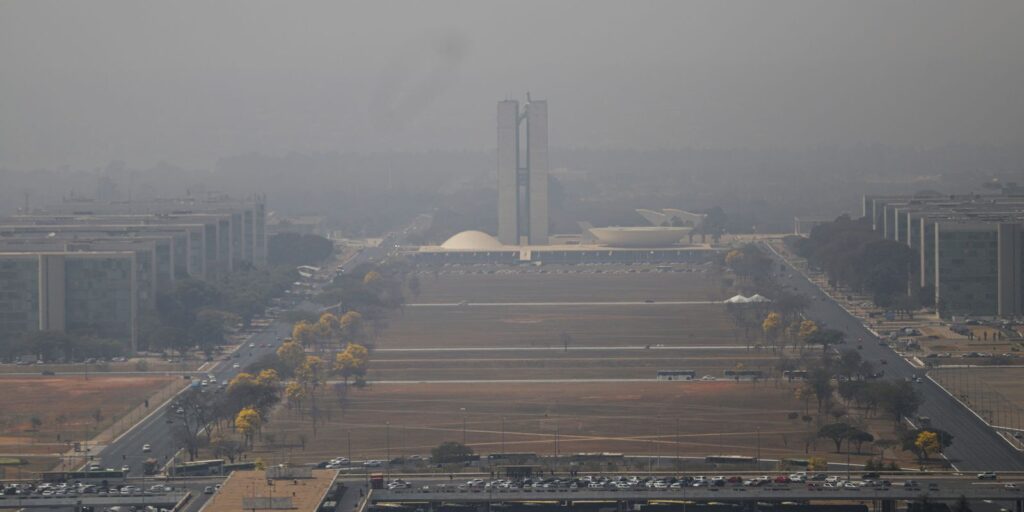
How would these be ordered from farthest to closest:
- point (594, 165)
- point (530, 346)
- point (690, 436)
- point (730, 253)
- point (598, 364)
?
point (594, 165) → point (730, 253) → point (530, 346) → point (598, 364) → point (690, 436)

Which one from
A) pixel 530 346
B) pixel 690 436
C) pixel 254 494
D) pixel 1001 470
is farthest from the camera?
pixel 530 346

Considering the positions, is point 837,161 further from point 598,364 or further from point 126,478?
point 126,478

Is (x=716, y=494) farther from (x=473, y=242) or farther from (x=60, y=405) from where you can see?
(x=473, y=242)

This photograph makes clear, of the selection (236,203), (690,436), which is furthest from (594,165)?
(690,436)

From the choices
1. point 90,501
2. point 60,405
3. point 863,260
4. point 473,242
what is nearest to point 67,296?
point 60,405

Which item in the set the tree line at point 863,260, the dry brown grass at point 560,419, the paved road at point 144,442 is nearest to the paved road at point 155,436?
the paved road at point 144,442

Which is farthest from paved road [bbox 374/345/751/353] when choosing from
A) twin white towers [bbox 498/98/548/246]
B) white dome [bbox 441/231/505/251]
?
twin white towers [bbox 498/98/548/246]

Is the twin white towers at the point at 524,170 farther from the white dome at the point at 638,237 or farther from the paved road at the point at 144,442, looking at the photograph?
the paved road at the point at 144,442

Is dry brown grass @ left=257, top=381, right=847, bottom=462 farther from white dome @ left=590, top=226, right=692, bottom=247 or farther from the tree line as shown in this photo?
white dome @ left=590, top=226, right=692, bottom=247
